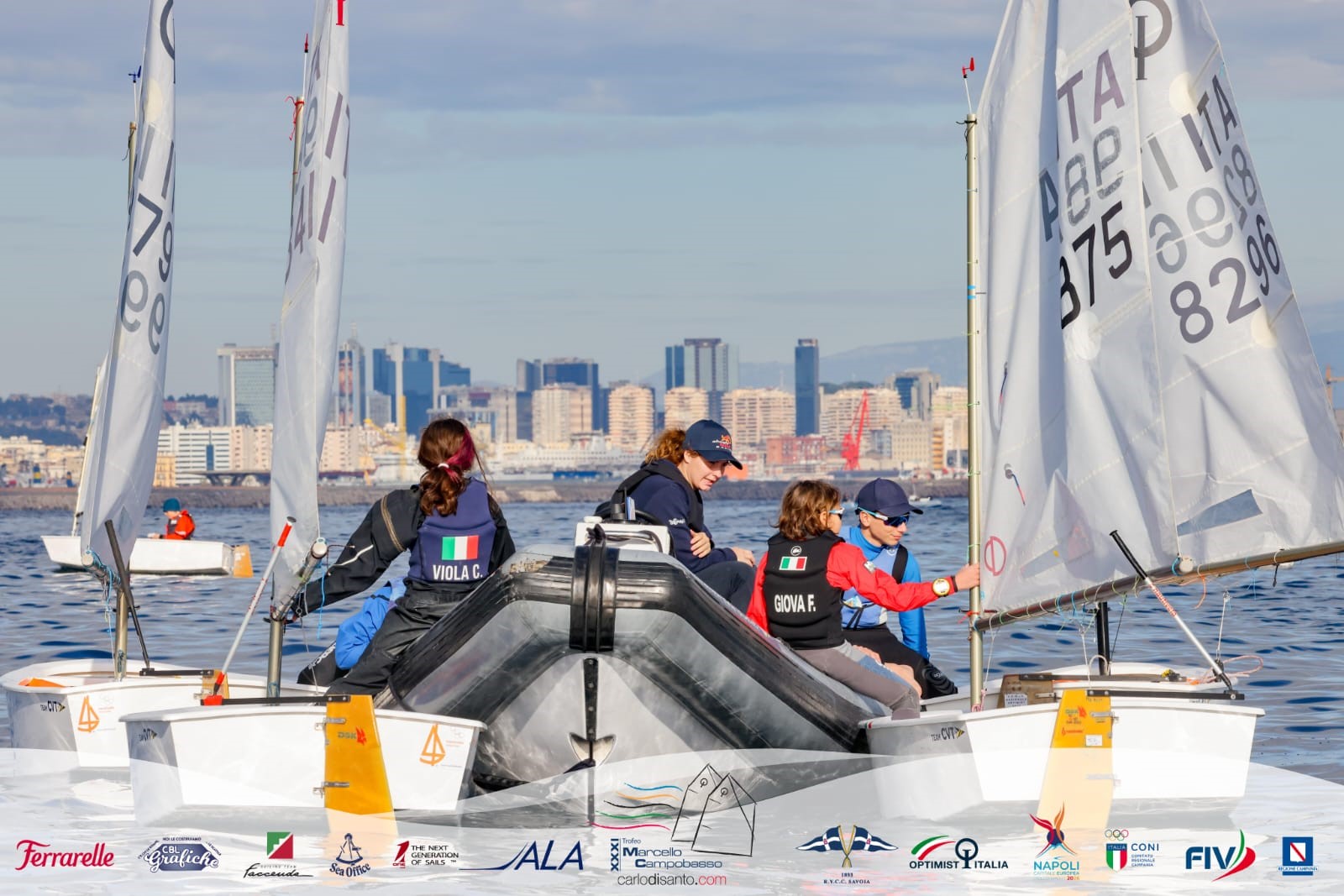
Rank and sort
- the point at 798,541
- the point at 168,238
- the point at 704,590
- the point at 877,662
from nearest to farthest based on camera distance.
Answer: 1. the point at 704,590
2. the point at 798,541
3. the point at 877,662
4. the point at 168,238

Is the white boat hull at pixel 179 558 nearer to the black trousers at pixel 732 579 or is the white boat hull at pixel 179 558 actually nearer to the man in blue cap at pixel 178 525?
the man in blue cap at pixel 178 525

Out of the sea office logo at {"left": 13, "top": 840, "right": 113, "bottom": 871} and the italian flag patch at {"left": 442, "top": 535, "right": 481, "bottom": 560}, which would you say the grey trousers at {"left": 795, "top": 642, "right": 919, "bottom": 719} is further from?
the sea office logo at {"left": 13, "top": 840, "right": 113, "bottom": 871}

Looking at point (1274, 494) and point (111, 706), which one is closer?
point (1274, 494)

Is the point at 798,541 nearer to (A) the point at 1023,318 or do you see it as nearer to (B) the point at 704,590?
(B) the point at 704,590

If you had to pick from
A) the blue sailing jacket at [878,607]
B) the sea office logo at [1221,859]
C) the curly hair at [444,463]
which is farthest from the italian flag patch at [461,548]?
the sea office logo at [1221,859]

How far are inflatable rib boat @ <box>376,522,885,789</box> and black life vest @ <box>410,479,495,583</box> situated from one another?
0.47 meters

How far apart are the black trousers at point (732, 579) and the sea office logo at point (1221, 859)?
2.86m

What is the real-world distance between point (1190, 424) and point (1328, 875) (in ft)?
6.74

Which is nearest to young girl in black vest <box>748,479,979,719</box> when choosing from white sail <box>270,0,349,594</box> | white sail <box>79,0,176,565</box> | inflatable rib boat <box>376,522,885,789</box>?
inflatable rib boat <box>376,522,885,789</box>

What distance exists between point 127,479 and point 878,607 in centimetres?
401

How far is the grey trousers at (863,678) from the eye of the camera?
805 centimetres

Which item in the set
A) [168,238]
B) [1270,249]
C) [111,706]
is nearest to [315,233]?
[168,238]

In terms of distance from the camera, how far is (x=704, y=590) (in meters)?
7.35

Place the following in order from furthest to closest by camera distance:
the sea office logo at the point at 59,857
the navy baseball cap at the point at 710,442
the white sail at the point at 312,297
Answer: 1. the navy baseball cap at the point at 710,442
2. the white sail at the point at 312,297
3. the sea office logo at the point at 59,857
